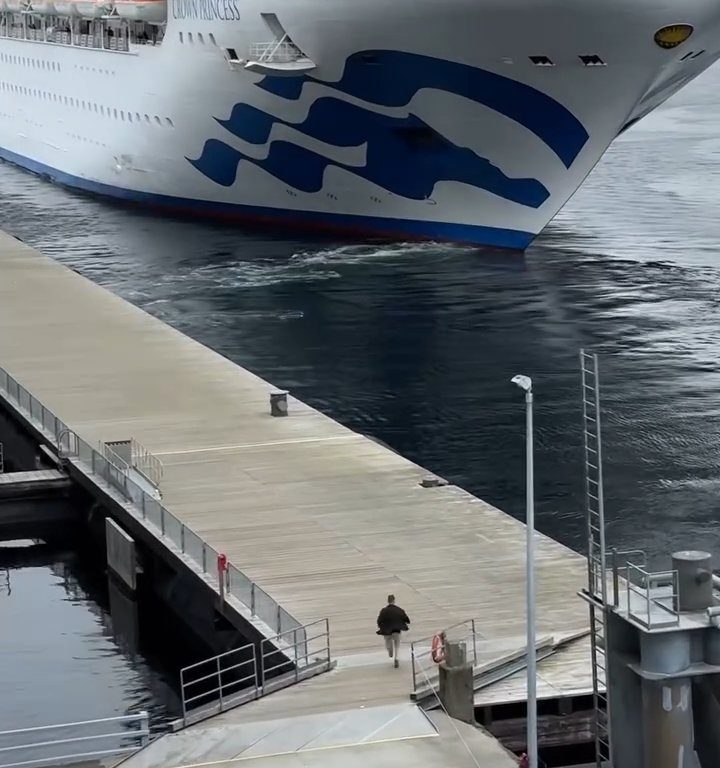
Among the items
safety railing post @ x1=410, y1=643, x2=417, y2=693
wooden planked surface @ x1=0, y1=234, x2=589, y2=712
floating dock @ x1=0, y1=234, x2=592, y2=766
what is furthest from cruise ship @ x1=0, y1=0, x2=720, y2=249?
safety railing post @ x1=410, y1=643, x2=417, y2=693

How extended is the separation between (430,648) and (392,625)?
72 centimetres

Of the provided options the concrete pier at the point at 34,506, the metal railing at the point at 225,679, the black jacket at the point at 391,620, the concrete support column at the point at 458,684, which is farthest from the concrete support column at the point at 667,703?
the concrete pier at the point at 34,506

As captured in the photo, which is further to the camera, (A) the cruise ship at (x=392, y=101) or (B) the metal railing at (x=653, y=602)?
(A) the cruise ship at (x=392, y=101)

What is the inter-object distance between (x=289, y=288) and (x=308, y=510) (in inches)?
1041

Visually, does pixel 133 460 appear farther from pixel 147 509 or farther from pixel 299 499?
pixel 299 499

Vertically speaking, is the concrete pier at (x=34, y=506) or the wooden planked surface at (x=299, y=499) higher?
the wooden planked surface at (x=299, y=499)

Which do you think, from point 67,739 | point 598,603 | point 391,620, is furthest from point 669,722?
point 67,739

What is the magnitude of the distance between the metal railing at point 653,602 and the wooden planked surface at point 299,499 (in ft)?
13.5

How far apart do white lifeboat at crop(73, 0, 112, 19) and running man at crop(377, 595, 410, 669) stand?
177 ft

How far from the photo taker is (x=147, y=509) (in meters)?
27.7

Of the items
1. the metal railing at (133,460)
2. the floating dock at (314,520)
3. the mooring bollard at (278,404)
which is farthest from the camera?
the mooring bollard at (278,404)

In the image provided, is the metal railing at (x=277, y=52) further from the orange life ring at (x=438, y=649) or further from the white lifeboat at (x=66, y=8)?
the orange life ring at (x=438, y=649)

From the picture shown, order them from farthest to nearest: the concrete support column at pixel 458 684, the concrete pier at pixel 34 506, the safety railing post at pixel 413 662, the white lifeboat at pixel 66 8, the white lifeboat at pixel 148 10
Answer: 1. the white lifeboat at pixel 66 8
2. the white lifeboat at pixel 148 10
3. the concrete pier at pixel 34 506
4. the safety railing post at pixel 413 662
5. the concrete support column at pixel 458 684

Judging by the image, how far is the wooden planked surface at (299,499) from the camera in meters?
23.2
